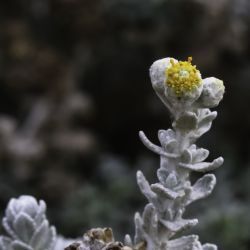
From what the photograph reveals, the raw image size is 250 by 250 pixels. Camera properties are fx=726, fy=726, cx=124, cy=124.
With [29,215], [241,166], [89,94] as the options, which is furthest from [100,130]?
[29,215]

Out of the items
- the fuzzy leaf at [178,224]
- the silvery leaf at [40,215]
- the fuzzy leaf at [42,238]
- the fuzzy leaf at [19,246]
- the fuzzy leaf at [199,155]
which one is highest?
the silvery leaf at [40,215]

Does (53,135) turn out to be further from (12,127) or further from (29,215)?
(29,215)

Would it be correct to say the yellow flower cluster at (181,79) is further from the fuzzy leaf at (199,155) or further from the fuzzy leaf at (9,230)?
the fuzzy leaf at (9,230)

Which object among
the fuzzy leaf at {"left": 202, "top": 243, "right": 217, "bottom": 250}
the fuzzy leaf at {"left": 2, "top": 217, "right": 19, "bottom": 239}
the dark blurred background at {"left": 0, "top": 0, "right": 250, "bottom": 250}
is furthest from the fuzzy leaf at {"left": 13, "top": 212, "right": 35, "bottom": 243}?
the dark blurred background at {"left": 0, "top": 0, "right": 250, "bottom": 250}

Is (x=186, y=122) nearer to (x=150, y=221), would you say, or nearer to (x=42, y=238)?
(x=150, y=221)

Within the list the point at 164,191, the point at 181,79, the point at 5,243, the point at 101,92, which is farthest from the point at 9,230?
the point at 101,92

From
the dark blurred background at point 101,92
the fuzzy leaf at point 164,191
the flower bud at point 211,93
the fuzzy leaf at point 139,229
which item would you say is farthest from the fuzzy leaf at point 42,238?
the dark blurred background at point 101,92

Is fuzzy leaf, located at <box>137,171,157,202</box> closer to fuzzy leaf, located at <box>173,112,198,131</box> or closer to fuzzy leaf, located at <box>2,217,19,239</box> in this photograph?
fuzzy leaf, located at <box>173,112,198,131</box>
